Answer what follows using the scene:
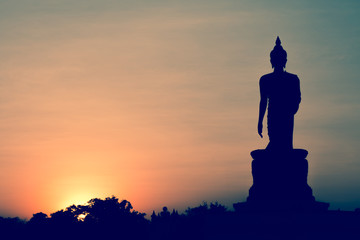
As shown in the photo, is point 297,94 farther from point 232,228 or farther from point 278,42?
point 232,228

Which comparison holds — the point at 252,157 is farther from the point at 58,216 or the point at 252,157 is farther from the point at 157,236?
the point at 58,216

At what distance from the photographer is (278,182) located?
18.5 m

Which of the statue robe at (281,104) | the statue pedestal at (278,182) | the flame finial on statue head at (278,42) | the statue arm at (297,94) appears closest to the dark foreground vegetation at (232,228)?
the statue pedestal at (278,182)

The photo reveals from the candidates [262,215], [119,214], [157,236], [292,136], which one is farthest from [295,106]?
[119,214]

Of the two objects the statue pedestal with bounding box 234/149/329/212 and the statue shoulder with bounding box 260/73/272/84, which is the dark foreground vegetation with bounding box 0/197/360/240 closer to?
the statue pedestal with bounding box 234/149/329/212

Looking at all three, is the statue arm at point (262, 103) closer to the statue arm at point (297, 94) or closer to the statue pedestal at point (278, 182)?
the statue arm at point (297, 94)

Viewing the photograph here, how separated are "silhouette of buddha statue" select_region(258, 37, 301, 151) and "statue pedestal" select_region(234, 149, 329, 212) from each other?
730 millimetres

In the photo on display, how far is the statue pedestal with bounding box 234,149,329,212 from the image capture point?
17875mm

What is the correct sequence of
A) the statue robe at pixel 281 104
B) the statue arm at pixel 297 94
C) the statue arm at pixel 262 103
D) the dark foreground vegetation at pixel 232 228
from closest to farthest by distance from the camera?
the dark foreground vegetation at pixel 232 228 → the statue robe at pixel 281 104 → the statue arm at pixel 297 94 → the statue arm at pixel 262 103

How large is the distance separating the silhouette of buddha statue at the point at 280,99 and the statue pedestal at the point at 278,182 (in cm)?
73

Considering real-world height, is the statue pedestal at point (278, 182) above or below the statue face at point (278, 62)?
below

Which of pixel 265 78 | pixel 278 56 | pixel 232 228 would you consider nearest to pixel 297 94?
pixel 265 78

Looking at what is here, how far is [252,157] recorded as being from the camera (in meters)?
19.2

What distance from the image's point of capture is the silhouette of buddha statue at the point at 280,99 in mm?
19625
